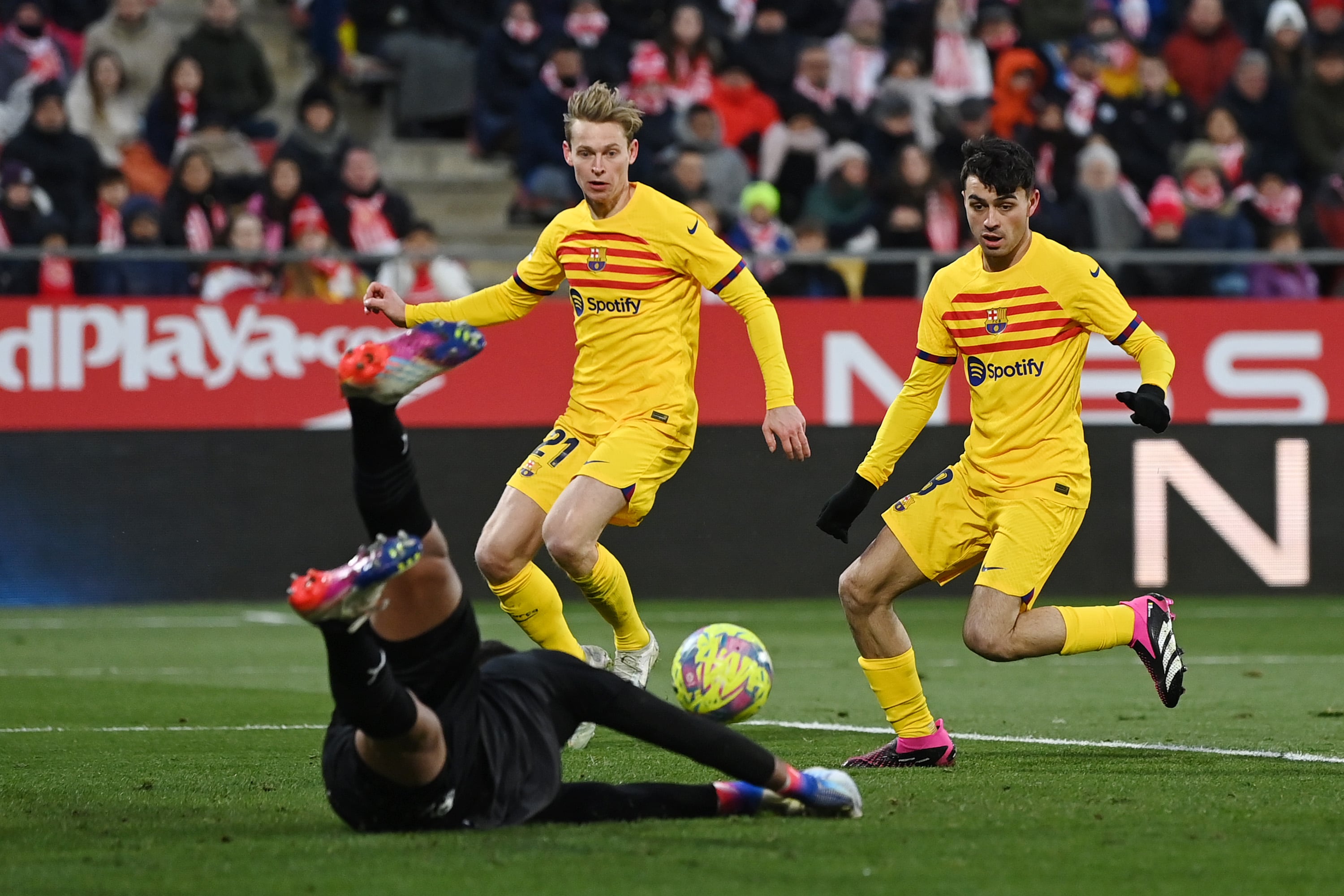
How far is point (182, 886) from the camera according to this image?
176 inches

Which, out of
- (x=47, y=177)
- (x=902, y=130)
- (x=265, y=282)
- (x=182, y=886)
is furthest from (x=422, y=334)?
(x=902, y=130)

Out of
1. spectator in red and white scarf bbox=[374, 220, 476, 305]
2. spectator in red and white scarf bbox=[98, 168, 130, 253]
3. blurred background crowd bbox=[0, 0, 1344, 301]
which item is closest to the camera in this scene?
spectator in red and white scarf bbox=[374, 220, 476, 305]

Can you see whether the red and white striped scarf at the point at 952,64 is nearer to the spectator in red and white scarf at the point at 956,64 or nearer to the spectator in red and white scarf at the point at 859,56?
the spectator in red and white scarf at the point at 956,64

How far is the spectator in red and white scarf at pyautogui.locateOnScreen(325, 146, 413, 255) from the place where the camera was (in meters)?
14.8

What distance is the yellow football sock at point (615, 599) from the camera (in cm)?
747

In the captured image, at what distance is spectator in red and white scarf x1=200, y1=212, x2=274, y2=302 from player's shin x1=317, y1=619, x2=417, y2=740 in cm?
932

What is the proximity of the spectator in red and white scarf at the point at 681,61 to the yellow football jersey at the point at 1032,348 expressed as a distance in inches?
377

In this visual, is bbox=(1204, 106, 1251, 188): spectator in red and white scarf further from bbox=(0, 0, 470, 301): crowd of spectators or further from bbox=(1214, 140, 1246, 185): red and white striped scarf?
bbox=(0, 0, 470, 301): crowd of spectators

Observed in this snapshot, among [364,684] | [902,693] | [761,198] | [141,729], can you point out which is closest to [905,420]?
[902,693]

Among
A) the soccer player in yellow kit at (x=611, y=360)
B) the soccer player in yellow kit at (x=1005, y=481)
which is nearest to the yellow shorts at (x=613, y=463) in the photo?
the soccer player in yellow kit at (x=611, y=360)

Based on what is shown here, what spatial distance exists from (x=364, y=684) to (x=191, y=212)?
10.3 meters

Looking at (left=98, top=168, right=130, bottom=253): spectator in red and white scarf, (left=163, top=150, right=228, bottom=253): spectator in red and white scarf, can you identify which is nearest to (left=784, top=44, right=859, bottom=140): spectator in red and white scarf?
(left=163, top=150, right=228, bottom=253): spectator in red and white scarf

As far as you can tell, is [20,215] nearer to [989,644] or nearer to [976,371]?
[976,371]

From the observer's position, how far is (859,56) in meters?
17.2
